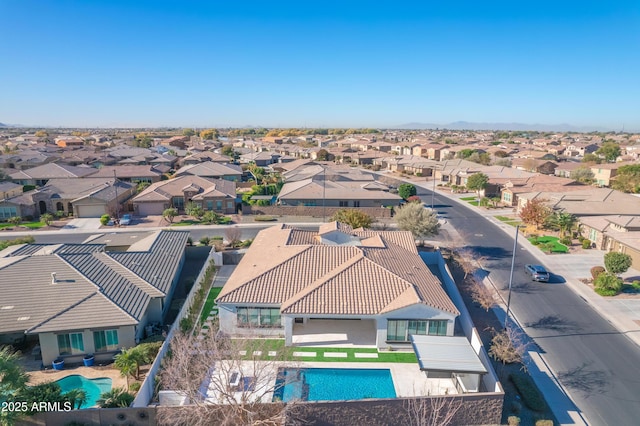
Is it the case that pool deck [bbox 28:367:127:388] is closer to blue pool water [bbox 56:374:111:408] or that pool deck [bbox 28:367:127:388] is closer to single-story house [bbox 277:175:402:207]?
blue pool water [bbox 56:374:111:408]

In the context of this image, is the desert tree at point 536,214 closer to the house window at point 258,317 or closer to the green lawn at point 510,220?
the green lawn at point 510,220

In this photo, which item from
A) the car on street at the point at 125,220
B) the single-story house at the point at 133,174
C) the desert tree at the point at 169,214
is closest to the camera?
the car on street at the point at 125,220

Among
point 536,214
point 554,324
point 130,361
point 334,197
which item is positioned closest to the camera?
point 130,361

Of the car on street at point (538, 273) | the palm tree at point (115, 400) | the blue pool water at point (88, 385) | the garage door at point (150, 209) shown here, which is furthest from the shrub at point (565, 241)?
the garage door at point (150, 209)

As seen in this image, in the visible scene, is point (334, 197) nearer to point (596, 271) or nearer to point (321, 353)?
point (596, 271)

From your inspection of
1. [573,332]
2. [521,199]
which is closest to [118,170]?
[521,199]

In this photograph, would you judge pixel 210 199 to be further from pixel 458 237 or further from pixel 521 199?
pixel 521 199

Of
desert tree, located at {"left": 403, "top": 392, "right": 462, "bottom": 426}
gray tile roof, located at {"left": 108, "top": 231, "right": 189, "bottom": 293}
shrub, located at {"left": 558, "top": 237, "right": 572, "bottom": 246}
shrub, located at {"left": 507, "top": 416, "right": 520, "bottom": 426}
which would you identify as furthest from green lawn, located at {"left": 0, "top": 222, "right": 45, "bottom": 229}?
shrub, located at {"left": 558, "top": 237, "right": 572, "bottom": 246}

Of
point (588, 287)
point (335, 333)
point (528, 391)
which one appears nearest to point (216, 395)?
point (335, 333)

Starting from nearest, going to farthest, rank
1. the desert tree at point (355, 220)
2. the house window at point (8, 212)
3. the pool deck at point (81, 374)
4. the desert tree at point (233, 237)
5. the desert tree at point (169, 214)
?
1. the pool deck at point (81, 374)
2. the desert tree at point (233, 237)
3. the desert tree at point (355, 220)
4. the desert tree at point (169, 214)
5. the house window at point (8, 212)
